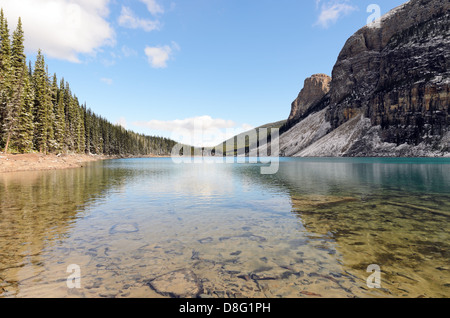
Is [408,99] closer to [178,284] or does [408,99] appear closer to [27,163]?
[27,163]

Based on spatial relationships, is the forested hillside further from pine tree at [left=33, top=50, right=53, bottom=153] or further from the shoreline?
the shoreline

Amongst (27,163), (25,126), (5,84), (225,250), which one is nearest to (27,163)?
(27,163)

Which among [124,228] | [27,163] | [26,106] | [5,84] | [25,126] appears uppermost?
[5,84]

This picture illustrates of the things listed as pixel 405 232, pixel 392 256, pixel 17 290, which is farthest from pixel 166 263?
pixel 405 232

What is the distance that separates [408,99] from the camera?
156125 millimetres

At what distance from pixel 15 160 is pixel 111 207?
46.2m

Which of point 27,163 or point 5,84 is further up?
point 5,84

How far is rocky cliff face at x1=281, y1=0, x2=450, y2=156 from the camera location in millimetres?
141625

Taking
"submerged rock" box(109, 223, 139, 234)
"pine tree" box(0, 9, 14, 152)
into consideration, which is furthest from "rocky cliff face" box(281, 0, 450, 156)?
"pine tree" box(0, 9, 14, 152)

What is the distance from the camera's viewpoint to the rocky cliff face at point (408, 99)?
142 meters

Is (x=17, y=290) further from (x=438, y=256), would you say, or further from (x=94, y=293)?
(x=438, y=256)

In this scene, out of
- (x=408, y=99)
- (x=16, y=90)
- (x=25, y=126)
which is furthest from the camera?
(x=408, y=99)

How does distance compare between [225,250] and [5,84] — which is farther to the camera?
[5,84]

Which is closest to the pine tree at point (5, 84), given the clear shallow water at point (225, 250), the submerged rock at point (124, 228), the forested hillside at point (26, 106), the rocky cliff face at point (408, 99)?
the forested hillside at point (26, 106)
